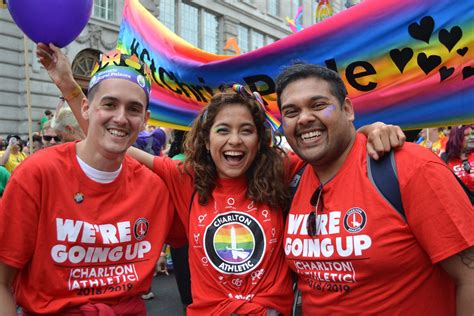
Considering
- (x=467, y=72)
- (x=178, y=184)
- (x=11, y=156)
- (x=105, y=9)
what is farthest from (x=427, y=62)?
(x=105, y=9)

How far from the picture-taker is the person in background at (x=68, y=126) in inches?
128

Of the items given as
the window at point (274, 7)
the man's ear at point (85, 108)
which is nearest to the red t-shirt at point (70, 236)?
the man's ear at point (85, 108)

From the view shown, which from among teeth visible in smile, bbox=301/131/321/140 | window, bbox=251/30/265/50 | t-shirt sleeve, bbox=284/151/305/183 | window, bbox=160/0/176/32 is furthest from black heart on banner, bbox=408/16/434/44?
window, bbox=251/30/265/50

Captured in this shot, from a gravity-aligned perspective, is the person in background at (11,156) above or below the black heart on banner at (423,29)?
below

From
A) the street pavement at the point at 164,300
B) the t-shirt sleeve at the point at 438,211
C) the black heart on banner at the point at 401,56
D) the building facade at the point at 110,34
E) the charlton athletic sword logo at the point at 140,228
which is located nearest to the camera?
the t-shirt sleeve at the point at 438,211

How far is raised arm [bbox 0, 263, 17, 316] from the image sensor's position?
209cm

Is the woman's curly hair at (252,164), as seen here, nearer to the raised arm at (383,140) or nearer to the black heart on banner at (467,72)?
the raised arm at (383,140)

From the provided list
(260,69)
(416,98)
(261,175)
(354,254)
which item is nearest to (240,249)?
(261,175)

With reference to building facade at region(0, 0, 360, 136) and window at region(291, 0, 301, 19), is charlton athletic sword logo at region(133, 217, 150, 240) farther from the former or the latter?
window at region(291, 0, 301, 19)

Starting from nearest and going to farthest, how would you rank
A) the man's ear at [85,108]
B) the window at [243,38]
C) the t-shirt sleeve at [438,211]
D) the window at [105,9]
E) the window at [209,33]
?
1. the t-shirt sleeve at [438,211]
2. the man's ear at [85,108]
3. the window at [105,9]
4. the window at [209,33]
5. the window at [243,38]

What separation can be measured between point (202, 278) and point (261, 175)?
67cm

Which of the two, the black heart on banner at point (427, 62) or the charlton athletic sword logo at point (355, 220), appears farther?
the black heart on banner at point (427, 62)

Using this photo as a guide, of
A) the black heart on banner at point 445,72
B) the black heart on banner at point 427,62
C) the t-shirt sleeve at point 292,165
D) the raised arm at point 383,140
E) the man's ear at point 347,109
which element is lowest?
the t-shirt sleeve at point 292,165

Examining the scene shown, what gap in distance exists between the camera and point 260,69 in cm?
408
